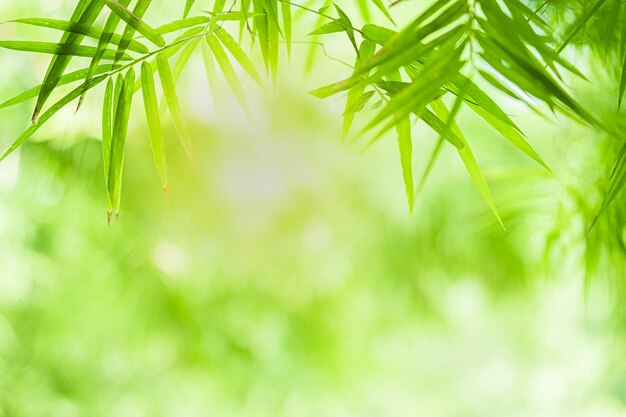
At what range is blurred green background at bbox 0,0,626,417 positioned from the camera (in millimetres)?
1472

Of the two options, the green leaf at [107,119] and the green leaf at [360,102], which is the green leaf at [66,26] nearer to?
the green leaf at [107,119]

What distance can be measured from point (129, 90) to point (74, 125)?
36.7 inches

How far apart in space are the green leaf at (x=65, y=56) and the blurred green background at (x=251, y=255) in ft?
2.94

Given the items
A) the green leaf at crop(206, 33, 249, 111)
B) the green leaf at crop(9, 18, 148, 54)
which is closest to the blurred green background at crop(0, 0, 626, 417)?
the green leaf at crop(206, 33, 249, 111)

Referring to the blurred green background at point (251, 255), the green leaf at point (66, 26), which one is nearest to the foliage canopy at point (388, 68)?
the green leaf at point (66, 26)

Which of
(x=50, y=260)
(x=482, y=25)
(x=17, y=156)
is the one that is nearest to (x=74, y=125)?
(x=17, y=156)

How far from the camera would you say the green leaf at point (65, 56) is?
51cm

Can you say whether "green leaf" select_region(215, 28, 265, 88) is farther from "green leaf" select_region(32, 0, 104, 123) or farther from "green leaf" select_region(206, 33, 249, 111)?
"green leaf" select_region(32, 0, 104, 123)

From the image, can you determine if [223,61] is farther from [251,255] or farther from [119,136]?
[251,255]

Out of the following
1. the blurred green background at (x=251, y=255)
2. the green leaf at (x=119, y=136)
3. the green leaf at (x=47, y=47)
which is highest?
the blurred green background at (x=251, y=255)

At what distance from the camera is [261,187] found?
1585 millimetres

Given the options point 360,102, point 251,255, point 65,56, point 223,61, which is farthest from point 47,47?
point 251,255

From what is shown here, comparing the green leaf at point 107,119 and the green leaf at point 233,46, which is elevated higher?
the green leaf at point 233,46

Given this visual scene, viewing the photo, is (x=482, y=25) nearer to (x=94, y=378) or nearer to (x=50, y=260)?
(x=50, y=260)
